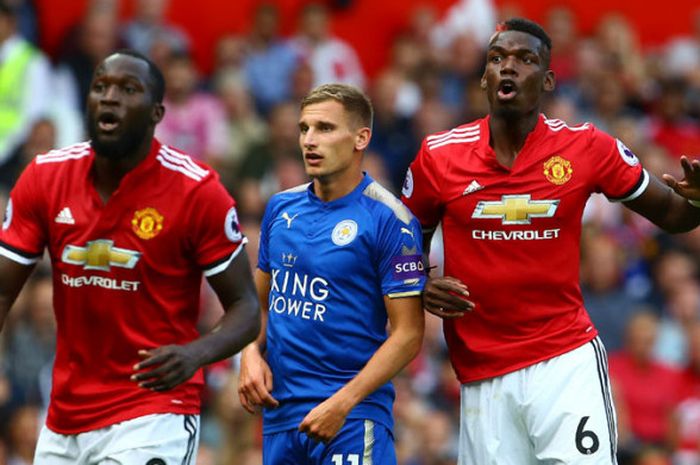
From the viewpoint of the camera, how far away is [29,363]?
10523mm

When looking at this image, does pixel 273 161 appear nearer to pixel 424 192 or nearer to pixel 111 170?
pixel 424 192

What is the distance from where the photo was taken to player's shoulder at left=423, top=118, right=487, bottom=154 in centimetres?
732

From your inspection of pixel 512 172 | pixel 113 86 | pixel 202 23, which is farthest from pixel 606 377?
pixel 202 23

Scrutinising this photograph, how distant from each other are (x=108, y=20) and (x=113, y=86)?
252 inches

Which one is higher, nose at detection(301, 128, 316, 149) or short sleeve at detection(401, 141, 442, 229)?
nose at detection(301, 128, 316, 149)

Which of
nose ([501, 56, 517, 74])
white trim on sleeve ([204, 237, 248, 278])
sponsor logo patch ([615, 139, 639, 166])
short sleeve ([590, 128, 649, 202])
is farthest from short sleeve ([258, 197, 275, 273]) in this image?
sponsor logo patch ([615, 139, 639, 166])

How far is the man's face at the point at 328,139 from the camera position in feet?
22.9

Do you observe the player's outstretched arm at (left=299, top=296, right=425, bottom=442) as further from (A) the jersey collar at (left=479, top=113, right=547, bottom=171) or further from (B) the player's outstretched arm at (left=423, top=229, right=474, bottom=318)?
(A) the jersey collar at (left=479, top=113, right=547, bottom=171)

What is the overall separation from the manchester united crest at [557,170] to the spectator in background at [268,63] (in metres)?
7.03

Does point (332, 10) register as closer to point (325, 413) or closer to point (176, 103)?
point (176, 103)

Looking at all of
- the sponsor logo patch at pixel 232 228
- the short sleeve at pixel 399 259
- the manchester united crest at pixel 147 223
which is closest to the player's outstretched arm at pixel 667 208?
the short sleeve at pixel 399 259

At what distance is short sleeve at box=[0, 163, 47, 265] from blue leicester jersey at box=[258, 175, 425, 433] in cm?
110

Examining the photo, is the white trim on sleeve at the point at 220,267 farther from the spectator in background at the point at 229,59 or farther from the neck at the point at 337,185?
the spectator in background at the point at 229,59

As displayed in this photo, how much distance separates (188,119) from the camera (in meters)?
13.2
